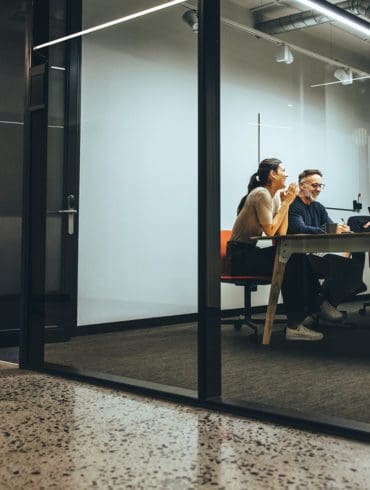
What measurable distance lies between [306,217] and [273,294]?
1.43ft

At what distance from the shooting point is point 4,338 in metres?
3.79

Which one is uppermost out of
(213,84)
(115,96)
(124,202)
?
(115,96)

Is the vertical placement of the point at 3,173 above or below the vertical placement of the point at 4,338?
above

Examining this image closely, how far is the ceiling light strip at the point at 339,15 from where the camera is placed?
2.42 metres

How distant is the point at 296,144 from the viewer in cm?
248

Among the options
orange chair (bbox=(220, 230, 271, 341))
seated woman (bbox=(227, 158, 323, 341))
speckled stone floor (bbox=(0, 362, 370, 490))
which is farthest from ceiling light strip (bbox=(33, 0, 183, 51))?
speckled stone floor (bbox=(0, 362, 370, 490))

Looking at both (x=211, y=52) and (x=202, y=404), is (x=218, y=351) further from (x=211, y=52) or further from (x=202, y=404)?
(x=211, y=52)

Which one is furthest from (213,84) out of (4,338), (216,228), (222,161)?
(4,338)

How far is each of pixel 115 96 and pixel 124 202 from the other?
750 millimetres

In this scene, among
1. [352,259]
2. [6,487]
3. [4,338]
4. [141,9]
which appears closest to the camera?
[6,487]

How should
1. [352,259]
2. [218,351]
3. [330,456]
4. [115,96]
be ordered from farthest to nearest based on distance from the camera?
[115,96]
[218,351]
[352,259]
[330,456]

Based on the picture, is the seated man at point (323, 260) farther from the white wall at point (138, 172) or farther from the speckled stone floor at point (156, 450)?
the speckled stone floor at point (156, 450)

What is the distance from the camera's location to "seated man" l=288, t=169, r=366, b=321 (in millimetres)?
2377

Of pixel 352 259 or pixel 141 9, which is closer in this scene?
pixel 352 259
